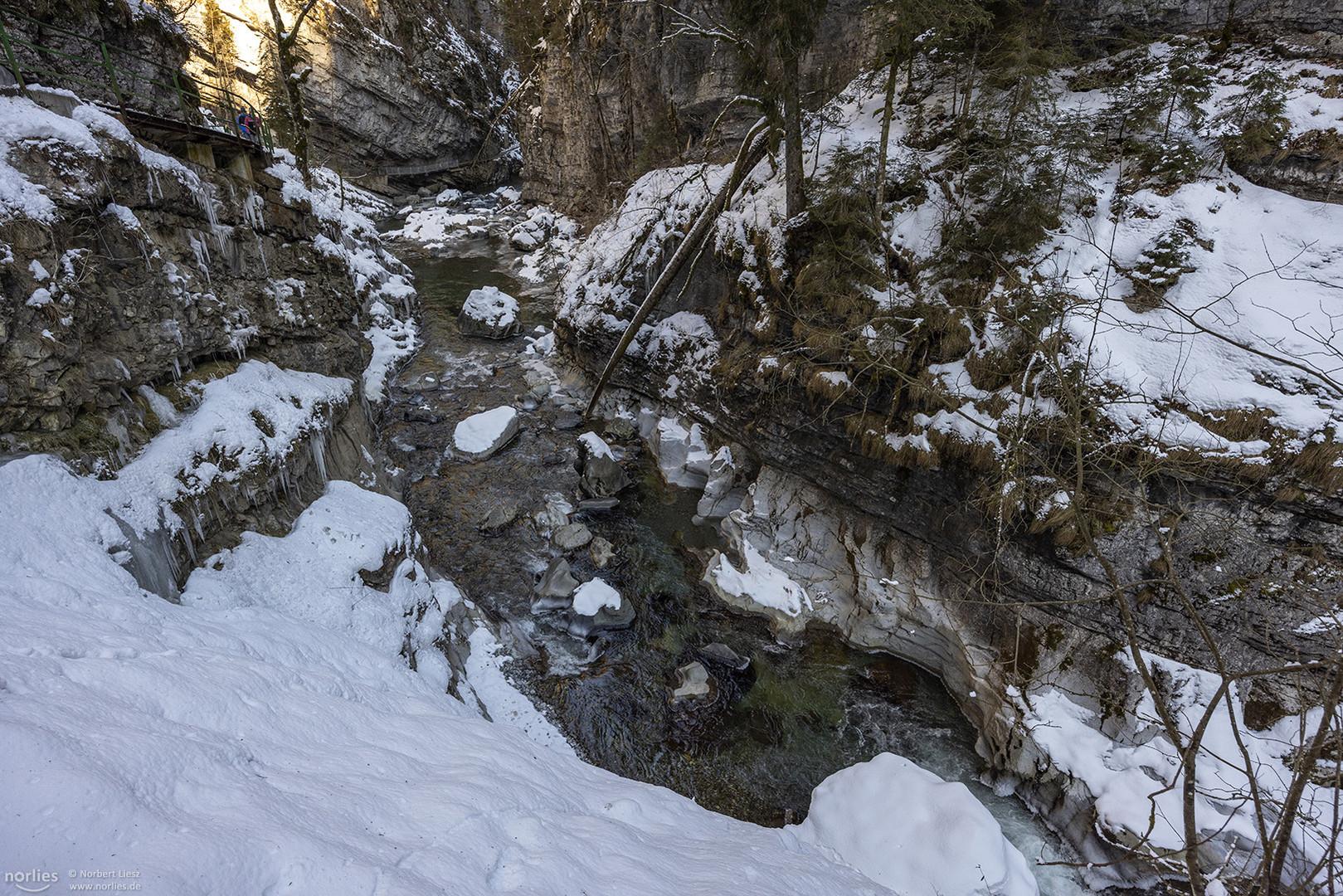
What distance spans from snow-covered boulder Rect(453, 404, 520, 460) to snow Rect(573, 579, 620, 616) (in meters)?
4.72

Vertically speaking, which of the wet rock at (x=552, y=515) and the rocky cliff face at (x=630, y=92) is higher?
the rocky cliff face at (x=630, y=92)

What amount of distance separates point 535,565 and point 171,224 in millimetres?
6911

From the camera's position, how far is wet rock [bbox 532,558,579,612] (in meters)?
8.65

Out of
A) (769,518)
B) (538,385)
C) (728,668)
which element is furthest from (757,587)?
(538,385)

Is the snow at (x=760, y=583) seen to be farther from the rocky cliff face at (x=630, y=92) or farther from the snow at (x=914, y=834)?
the rocky cliff face at (x=630, y=92)

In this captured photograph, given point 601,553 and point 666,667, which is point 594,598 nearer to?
point 601,553

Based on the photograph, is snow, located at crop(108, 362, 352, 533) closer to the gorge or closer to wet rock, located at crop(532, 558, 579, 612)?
the gorge

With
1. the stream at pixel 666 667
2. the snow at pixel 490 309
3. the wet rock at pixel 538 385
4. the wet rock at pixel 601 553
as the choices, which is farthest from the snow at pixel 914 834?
the snow at pixel 490 309

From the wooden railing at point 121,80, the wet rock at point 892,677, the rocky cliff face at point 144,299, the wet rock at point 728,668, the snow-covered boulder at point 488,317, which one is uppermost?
the wooden railing at point 121,80

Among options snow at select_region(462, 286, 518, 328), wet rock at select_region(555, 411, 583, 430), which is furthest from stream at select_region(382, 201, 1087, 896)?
snow at select_region(462, 286, 518, 328)

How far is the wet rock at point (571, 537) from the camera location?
9.88 m

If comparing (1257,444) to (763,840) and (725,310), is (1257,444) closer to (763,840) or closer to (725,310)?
(763,840)

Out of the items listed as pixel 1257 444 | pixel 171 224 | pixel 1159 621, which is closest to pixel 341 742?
pixel 171 224

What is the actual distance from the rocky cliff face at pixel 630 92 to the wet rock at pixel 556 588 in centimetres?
1082
